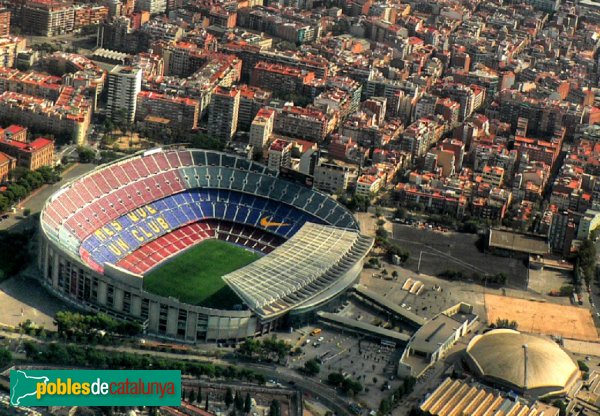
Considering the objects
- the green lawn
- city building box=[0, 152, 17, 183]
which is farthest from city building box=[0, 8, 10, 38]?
the green lawn

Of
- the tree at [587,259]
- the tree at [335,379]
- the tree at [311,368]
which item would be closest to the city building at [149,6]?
the tree at [587,259]

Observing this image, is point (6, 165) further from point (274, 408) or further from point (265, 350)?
point (274, 408)

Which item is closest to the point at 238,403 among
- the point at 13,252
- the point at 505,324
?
the point at 505,324

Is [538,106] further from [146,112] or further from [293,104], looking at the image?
[146,112]

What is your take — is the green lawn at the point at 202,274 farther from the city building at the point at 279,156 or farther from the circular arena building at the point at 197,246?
the city building at the point at 279,156

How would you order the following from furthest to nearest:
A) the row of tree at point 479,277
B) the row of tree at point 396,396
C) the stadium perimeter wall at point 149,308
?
the row of tree at point 479,277, the stadium perimeter wall at point 149,308, the row of tree at point 396,396

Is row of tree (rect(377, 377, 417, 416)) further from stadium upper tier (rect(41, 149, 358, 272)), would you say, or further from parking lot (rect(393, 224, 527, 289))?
stadium upper tier (rect(41, 149, 358, 272))
